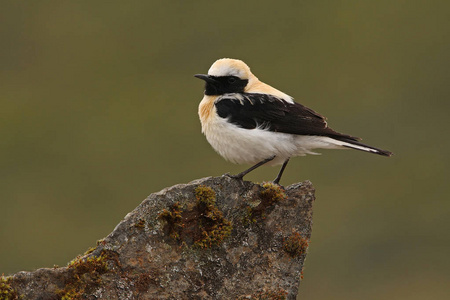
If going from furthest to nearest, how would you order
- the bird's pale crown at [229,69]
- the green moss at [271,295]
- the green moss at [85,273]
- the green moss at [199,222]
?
the bird's pale crown at [229,69], the green moss at [271,295], the green moss at [199,222], the green moss at [85,273]

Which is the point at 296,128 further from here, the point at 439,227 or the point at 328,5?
the point at 328,5

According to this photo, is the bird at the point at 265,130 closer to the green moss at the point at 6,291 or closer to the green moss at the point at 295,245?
the green moss at the point at 295,245

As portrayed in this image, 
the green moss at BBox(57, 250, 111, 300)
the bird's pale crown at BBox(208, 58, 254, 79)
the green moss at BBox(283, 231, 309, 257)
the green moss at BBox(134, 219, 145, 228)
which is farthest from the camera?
the bird's pale crown at BBox(208, 58, 254, 79)

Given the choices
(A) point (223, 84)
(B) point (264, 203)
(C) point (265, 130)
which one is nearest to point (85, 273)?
(B) point (264, 203)

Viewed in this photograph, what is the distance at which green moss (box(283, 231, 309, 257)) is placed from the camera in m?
10.4

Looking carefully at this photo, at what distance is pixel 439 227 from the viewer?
4006cm

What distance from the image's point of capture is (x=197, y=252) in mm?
9992

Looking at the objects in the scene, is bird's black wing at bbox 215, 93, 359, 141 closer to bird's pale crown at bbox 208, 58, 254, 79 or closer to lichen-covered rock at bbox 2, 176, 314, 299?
bird's pale crown at bbox 208, 58, 254, 79

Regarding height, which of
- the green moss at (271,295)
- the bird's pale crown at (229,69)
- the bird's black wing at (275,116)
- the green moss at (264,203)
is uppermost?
the bird's pale crown at (229,69)

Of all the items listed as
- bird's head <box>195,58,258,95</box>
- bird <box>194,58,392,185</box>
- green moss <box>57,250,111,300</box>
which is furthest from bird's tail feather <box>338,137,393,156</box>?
green moss <box>57,250,111,300</box>

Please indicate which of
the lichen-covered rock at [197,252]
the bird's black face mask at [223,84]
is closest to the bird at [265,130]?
the bird's black face mask at [223,84]

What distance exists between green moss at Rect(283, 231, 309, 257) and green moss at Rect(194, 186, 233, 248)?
78 centimetres

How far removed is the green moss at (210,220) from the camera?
33.1 feet

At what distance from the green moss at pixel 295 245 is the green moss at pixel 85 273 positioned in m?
2.33
